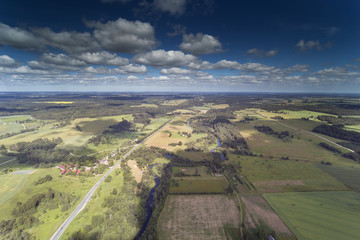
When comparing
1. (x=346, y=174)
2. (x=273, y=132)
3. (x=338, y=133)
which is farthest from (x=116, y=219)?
(x=338, y=133)

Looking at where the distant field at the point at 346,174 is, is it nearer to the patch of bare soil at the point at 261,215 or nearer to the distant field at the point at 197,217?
the patch of bare soil at the point at 261,215

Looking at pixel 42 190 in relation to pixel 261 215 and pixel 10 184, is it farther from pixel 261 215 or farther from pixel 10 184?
pixel 261 215

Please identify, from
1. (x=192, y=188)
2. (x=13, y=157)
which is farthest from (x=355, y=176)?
(x=13, y=157)

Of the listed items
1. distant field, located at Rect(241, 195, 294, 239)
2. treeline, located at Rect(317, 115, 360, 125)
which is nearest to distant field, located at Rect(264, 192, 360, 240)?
distant field, located at Rect(241, 195, 294, 239)

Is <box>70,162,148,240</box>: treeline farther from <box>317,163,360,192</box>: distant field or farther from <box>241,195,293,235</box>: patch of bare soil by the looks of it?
<box>317,163,360,192</box>: distant field

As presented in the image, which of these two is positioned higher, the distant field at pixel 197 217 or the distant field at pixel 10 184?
the distant field at pixel 197 217

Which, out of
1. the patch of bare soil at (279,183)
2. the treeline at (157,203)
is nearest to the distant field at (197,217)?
the treeline at (157,203)
